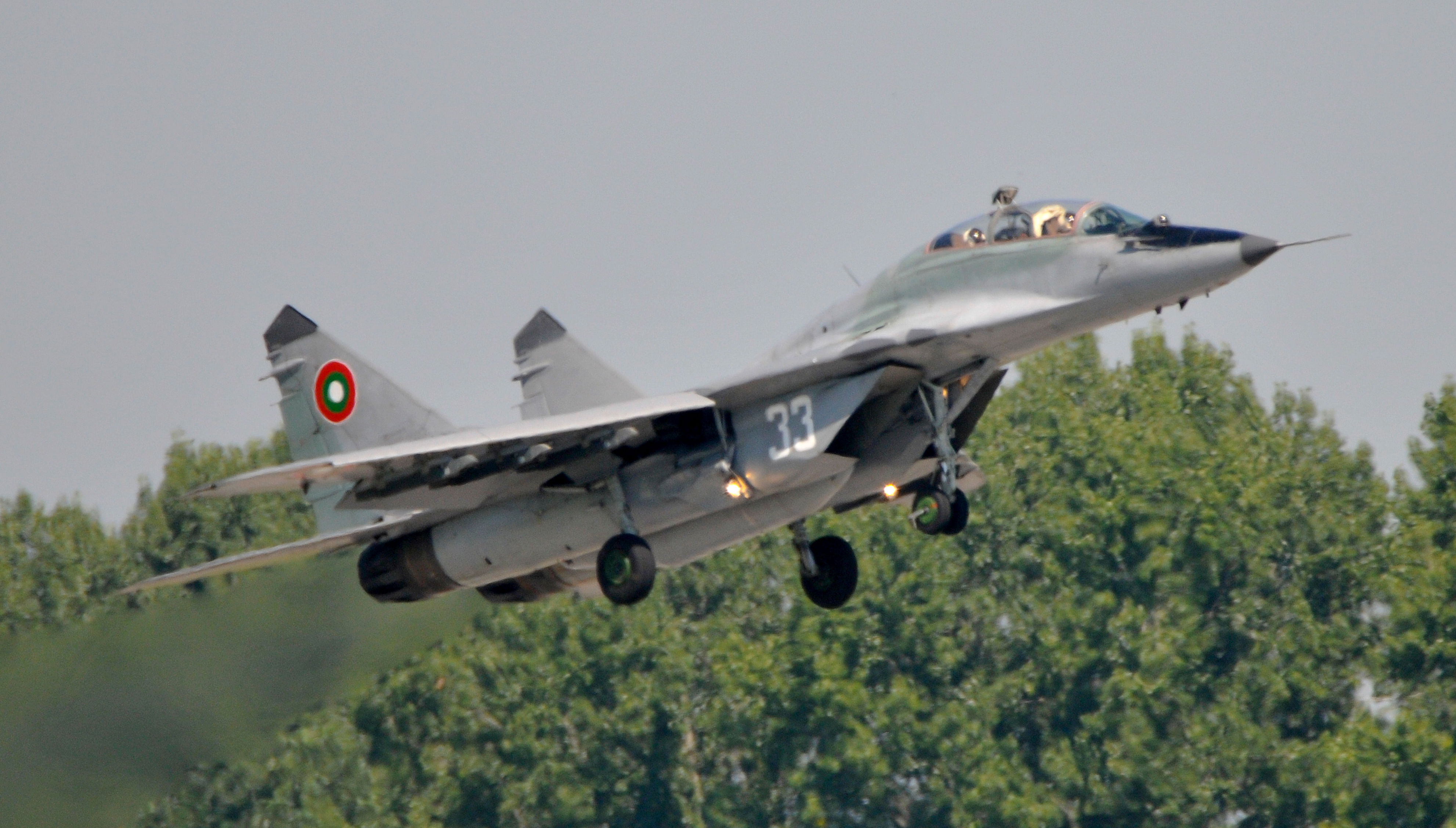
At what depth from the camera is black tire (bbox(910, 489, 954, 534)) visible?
61.7 ft

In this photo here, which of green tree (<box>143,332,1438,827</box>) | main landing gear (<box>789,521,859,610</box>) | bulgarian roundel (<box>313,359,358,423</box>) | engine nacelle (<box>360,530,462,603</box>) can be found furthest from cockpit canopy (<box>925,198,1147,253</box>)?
green tree (<box>143,332,1438,827</box>)

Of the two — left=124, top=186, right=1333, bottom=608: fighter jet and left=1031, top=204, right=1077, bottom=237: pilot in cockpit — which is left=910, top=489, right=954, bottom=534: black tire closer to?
left=124, top=186, right=1333, bottom=608: fighter jet

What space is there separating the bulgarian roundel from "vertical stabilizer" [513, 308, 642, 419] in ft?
6.17

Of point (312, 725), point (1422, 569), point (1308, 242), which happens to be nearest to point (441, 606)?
point (1308, 242)

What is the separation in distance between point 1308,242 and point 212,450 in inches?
1296

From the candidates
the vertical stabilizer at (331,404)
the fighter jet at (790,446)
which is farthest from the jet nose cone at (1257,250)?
the vertical stabilizer at (331,404)

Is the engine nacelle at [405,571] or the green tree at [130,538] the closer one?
the engine nacelle at [405,571]

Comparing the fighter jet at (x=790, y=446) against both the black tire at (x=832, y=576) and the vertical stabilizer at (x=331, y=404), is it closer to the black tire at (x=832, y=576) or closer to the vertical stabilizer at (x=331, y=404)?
the black tire at (x=832, y=576)

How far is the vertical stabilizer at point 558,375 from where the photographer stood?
2295 centimetres

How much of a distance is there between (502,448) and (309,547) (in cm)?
288

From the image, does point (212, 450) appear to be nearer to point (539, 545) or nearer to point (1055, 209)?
point (539, 545)

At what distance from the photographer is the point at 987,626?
42281 millimetres

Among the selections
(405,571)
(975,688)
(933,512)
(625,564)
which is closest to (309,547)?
(405,571)

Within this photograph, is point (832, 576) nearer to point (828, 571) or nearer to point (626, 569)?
point (828, 571)
